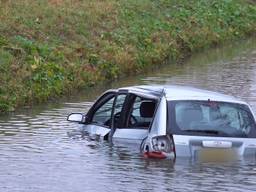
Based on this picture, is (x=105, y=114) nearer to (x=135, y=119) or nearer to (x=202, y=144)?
(x=135, y=119)

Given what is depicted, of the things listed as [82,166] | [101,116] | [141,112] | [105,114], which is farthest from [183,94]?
[101,116]

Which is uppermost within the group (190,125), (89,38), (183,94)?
(89,38)

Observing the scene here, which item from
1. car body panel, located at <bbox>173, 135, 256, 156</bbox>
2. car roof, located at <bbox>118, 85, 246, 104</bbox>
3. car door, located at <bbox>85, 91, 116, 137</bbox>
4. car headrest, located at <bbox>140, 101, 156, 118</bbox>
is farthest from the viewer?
car door, located at <bbox>85, 91, 116, 137</bbox>

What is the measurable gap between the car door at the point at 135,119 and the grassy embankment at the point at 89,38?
6591 millimetres

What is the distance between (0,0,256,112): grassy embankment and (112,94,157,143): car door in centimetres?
659

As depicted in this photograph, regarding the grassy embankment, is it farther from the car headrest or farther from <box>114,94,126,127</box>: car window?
the car headrest

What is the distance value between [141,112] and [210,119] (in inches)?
56.5

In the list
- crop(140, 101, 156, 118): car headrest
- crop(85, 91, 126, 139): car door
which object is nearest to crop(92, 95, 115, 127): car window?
crop(85, 91, 126, 139): car door

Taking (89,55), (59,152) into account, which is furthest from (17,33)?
(59,152)

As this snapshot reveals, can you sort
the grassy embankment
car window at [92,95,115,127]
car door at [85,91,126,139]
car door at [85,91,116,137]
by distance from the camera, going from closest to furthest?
car door at [85,91,126,139] → car door at [85,91,116,137] → car window at [92,95,115,127] → the grassy embankment

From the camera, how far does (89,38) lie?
27109 millimetres

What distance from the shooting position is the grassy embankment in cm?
2143

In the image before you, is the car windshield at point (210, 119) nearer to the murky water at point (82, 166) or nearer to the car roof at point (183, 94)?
the car roof at point (183, 94)

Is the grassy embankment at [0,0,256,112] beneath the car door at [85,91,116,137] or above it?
above
